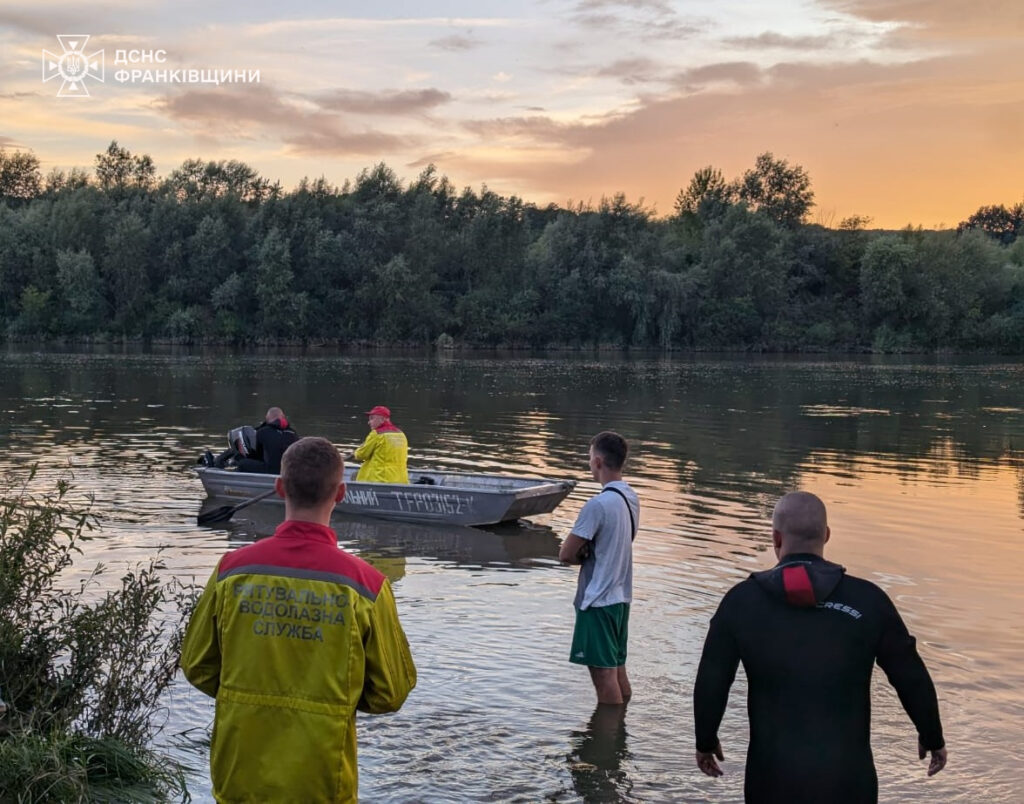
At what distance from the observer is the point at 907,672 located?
3.95 m

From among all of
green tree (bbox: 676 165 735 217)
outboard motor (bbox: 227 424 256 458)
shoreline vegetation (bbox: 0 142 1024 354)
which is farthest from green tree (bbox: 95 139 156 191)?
outboard motor (bbox: 227 424 256 458)

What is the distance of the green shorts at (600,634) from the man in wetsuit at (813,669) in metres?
3.13

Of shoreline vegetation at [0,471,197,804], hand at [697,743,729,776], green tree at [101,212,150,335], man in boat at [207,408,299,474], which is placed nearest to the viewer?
hand at [697,743,729,776]

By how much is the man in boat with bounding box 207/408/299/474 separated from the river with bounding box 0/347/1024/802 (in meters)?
0.68

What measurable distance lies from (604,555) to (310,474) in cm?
365

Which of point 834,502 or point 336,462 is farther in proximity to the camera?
point 834,502

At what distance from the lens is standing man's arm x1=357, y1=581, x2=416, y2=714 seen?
353 centimetres

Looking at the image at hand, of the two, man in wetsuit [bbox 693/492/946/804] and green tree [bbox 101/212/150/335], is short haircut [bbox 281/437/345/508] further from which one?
green tree [bbox 101/212/150/335]

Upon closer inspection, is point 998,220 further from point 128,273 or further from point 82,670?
point 82,670

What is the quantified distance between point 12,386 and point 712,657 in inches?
1557

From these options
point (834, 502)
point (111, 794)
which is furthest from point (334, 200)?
point (111, 794)

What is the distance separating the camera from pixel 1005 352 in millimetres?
91750

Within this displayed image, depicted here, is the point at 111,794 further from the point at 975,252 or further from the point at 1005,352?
the point at 975,252

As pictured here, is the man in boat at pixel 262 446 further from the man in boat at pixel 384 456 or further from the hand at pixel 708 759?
the hand at pixel 708 759
